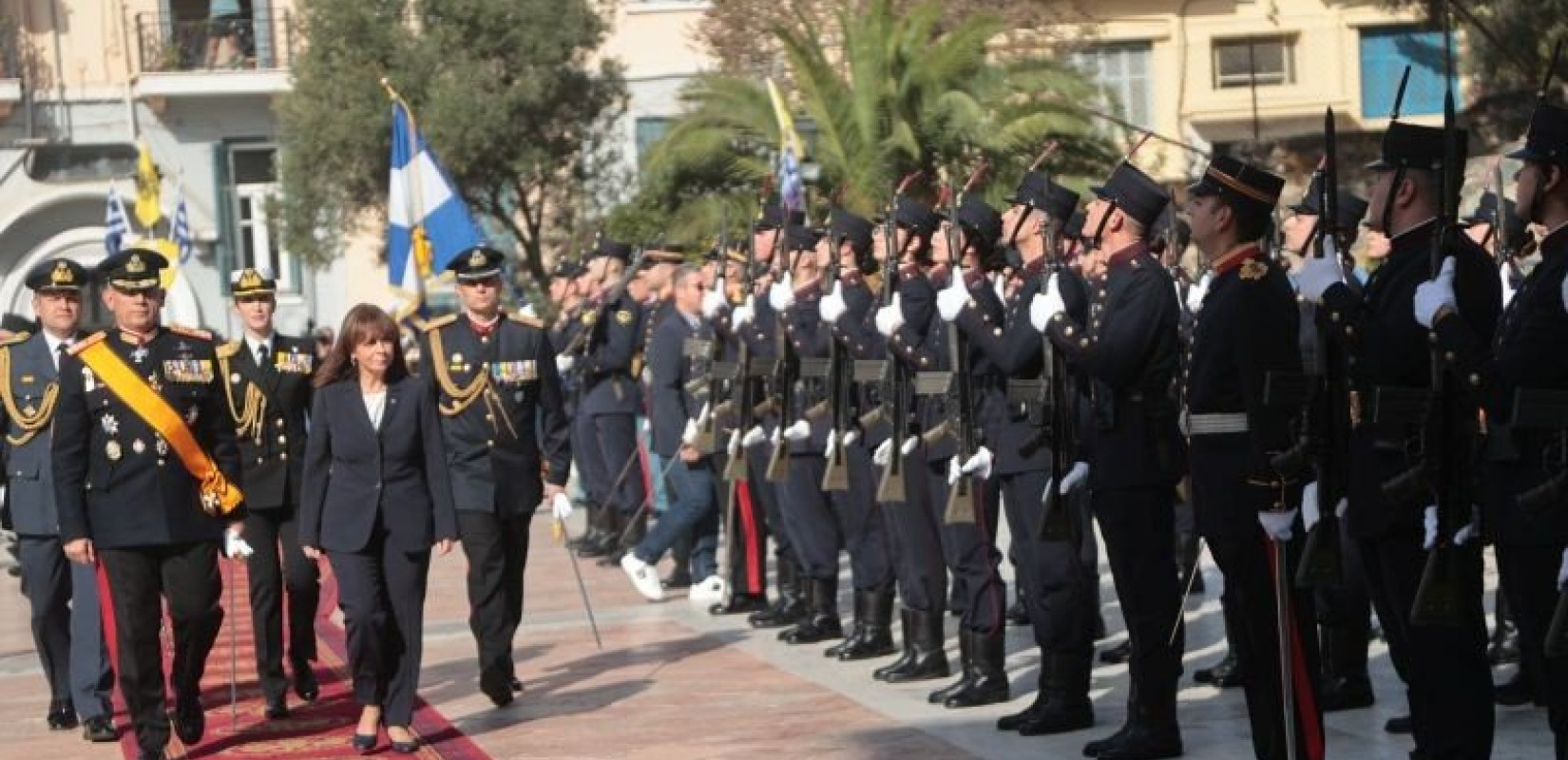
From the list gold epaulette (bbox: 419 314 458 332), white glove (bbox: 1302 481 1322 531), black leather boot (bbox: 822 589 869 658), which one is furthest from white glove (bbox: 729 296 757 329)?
white glove (bbox: 1302 481 1322 531)

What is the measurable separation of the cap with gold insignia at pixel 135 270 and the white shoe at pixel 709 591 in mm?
5708

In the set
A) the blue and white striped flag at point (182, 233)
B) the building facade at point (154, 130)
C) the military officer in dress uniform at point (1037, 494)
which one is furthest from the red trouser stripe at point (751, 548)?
the building facade at point (154, 130)

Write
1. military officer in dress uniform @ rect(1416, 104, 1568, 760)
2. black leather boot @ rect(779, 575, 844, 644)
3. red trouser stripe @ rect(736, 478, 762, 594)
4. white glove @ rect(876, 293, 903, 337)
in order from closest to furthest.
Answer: military officer in dress uniform @ rect(1416, 104, 1568, 760)
white glove @ rect(876, 293, 903, 337)
black leather boot @ rect(779, 575, 844, 644)
red trouser stripe @ rect(736, 478, 762, 594)

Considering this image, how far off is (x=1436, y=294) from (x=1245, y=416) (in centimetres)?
123

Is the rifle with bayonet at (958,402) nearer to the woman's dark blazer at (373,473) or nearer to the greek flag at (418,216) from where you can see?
the woman's dark blazer at (373,473)

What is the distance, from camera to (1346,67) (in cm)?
3591

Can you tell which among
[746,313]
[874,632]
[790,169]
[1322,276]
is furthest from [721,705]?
[790,169]

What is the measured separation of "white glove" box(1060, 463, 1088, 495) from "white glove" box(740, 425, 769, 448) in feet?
15.3

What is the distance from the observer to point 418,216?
66.9 feet

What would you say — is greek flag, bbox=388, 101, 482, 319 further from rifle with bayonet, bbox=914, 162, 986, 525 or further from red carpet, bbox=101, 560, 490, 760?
rifle with bayonet, bbox=914, 162, 986, 525

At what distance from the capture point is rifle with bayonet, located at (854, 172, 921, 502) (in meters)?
11.9

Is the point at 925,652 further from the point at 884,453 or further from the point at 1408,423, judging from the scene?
the point at 1408,423

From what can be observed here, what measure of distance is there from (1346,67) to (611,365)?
64.6ft

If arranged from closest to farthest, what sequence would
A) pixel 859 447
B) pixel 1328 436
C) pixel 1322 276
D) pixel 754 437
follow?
pixel 1322 276
pixel 1328 436
pixel 859 447
pixel 754 437
